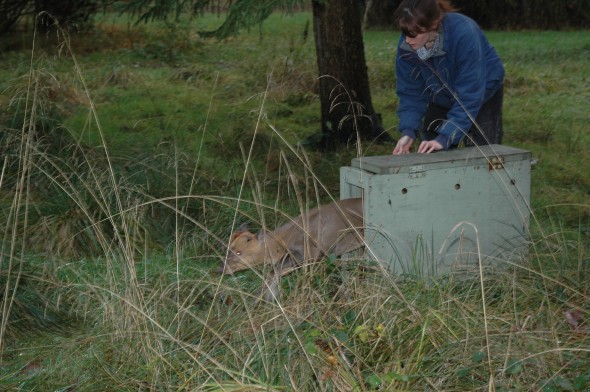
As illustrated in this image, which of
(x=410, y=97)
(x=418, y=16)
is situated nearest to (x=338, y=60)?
(x=410, y=97)

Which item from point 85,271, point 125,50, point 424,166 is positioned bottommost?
point 125,50

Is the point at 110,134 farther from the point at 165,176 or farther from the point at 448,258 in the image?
the point at 448,258

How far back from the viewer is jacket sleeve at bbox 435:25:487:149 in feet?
16.2

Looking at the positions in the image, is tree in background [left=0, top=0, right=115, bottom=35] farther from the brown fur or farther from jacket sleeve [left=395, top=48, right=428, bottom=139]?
the brown fur

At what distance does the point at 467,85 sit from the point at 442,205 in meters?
0.69

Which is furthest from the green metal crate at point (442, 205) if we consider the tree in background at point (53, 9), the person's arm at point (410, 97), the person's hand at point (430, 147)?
the tree in background at point (53, 9)

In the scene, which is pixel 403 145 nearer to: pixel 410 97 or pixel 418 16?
pixel 410 97

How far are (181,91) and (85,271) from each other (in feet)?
22.5

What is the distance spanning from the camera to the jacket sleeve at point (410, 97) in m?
5.35

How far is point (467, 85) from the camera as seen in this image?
16.3 feet

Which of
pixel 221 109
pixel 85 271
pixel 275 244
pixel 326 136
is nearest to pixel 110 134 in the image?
pixel 221 109

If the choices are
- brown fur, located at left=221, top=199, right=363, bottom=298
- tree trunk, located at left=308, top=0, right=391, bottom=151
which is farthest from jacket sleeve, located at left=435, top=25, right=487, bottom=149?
tree trunk, located at left=308, top=0, right=391, bottom=151

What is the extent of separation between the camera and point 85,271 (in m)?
5.08

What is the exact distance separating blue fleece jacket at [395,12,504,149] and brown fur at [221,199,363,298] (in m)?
0.72
